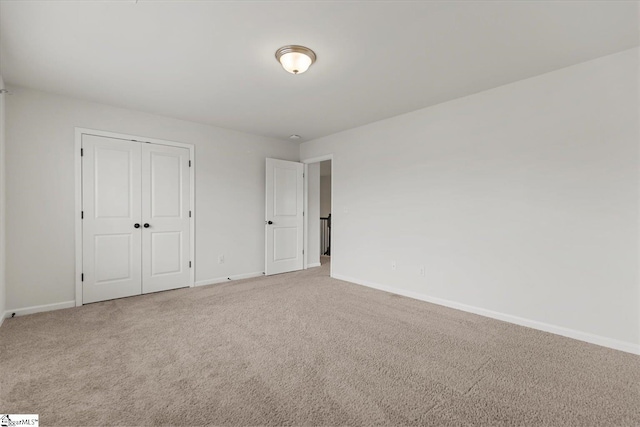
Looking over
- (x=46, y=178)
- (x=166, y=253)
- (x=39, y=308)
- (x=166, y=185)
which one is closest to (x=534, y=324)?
(x=166, y=253)

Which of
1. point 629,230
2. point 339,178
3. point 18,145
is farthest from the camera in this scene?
point 339,178

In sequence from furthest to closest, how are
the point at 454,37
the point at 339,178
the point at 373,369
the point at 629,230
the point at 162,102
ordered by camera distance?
the point at 339,178 → the point at 162,102 → the point at 629,230 → the point at 454,37 → the point at 373,369

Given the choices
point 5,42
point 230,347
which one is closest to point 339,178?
point 230,347

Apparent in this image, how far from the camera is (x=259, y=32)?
7.14ft

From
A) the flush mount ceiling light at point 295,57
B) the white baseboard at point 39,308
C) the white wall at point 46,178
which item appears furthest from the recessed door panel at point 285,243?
the flush mount ceiling light at point 295,57

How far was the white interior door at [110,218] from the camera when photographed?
354 cm

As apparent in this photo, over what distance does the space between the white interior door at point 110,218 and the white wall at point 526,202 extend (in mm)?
3352

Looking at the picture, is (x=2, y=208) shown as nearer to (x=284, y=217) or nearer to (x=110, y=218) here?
(x=110, y=218)

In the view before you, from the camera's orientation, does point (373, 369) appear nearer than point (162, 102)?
Yes

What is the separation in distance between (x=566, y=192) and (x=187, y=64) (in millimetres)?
3651

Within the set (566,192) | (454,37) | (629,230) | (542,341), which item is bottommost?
(542,341)

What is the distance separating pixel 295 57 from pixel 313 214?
3796mm

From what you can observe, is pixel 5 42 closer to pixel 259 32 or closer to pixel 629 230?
pixel 259 32

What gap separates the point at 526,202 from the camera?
9.43 feet
